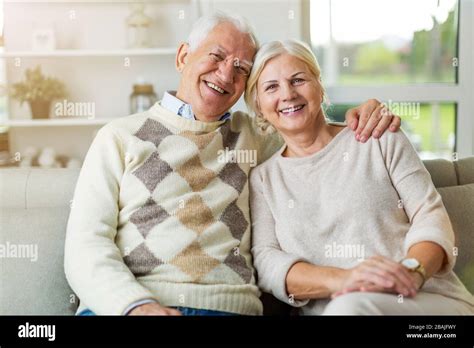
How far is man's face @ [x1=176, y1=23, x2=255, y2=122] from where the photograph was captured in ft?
4.71

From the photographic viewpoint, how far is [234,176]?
1.44 metres

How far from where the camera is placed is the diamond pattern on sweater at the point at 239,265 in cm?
137

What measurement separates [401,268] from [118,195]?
605 mm

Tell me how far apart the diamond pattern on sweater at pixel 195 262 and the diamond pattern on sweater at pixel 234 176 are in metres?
0.16

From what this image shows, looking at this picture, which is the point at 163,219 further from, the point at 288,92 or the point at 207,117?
the point at 288,92

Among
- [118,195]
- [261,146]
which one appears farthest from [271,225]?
[118,195]

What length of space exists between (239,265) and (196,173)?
22 cm

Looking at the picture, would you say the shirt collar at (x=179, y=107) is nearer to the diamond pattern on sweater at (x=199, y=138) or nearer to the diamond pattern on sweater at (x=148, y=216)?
the diamond pattern on sweater at (x=199, y=138)

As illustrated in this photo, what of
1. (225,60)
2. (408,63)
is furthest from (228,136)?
(408,63)

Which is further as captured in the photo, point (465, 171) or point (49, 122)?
point (49, 122)

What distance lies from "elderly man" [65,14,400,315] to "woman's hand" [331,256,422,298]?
0.82 feet

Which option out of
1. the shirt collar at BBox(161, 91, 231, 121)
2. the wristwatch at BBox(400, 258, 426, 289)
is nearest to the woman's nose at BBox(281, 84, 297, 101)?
the shirt collar at BBox(161, 91, 231, 121)

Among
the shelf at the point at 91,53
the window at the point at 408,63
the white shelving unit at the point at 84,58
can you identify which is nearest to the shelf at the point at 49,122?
the white shelving unit at the point at 84,58
